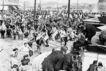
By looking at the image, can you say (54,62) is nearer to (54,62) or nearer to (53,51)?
(54,62)

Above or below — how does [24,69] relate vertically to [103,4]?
below

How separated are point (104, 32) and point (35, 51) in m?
4.83

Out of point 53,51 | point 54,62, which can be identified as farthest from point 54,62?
point 53,51

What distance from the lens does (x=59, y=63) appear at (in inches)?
292

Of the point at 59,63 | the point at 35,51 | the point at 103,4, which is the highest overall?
the point at 103,4

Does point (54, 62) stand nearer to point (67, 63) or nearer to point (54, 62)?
point (54, 62)

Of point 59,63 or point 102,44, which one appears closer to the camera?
point 59,63

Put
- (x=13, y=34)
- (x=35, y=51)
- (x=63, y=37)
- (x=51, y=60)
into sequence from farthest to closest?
(x=13, y=34)
(x=63, y=37)
(x=35, y=51)
(x=51, y=60)

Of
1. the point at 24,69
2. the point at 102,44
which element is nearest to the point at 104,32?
the point at 102,44

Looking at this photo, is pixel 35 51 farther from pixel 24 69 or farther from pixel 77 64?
pixel 77 64

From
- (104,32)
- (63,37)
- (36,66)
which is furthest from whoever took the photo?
(63,37)

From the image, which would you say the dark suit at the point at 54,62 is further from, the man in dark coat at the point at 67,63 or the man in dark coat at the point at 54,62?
the man in dark coat at the point at 67,63

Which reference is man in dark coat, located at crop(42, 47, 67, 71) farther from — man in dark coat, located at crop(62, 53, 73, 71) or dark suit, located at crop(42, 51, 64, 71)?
man in dark coat, located at crop(62, 53, 73, 71)

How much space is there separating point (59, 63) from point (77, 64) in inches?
29.1
